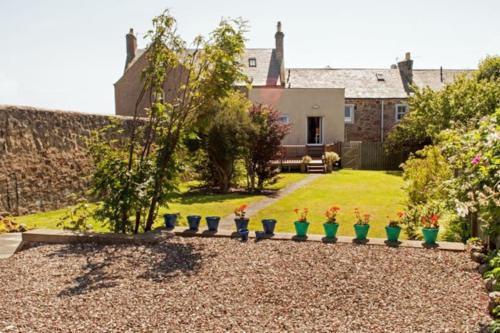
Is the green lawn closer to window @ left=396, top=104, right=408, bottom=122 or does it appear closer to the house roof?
the house roof

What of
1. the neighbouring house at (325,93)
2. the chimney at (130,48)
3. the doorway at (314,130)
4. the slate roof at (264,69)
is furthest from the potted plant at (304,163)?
the chimney at (130,48)

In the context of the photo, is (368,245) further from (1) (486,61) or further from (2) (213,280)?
(1) (486,61)

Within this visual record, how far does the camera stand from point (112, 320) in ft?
12.7

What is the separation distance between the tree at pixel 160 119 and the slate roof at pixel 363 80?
76.2 ft

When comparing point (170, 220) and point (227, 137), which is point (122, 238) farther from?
point (227, 137)

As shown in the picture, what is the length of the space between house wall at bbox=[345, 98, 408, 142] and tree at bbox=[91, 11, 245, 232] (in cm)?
2388

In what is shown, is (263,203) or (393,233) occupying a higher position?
(393,233)

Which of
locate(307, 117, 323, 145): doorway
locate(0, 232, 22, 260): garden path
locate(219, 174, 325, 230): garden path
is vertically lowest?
locate(0, 232, 22, 260): garden path

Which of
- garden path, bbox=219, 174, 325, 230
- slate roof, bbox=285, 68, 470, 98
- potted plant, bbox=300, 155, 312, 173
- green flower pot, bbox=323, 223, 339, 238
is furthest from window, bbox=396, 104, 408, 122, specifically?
green flower pot, bbox=323, 223, 339, 238

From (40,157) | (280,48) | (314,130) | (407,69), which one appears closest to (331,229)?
(40,157)

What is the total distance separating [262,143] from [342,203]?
12.6 ft

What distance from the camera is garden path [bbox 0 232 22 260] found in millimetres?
6428

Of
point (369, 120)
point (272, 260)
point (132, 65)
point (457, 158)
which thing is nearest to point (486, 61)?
point (369, 120)

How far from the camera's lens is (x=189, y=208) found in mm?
11141
